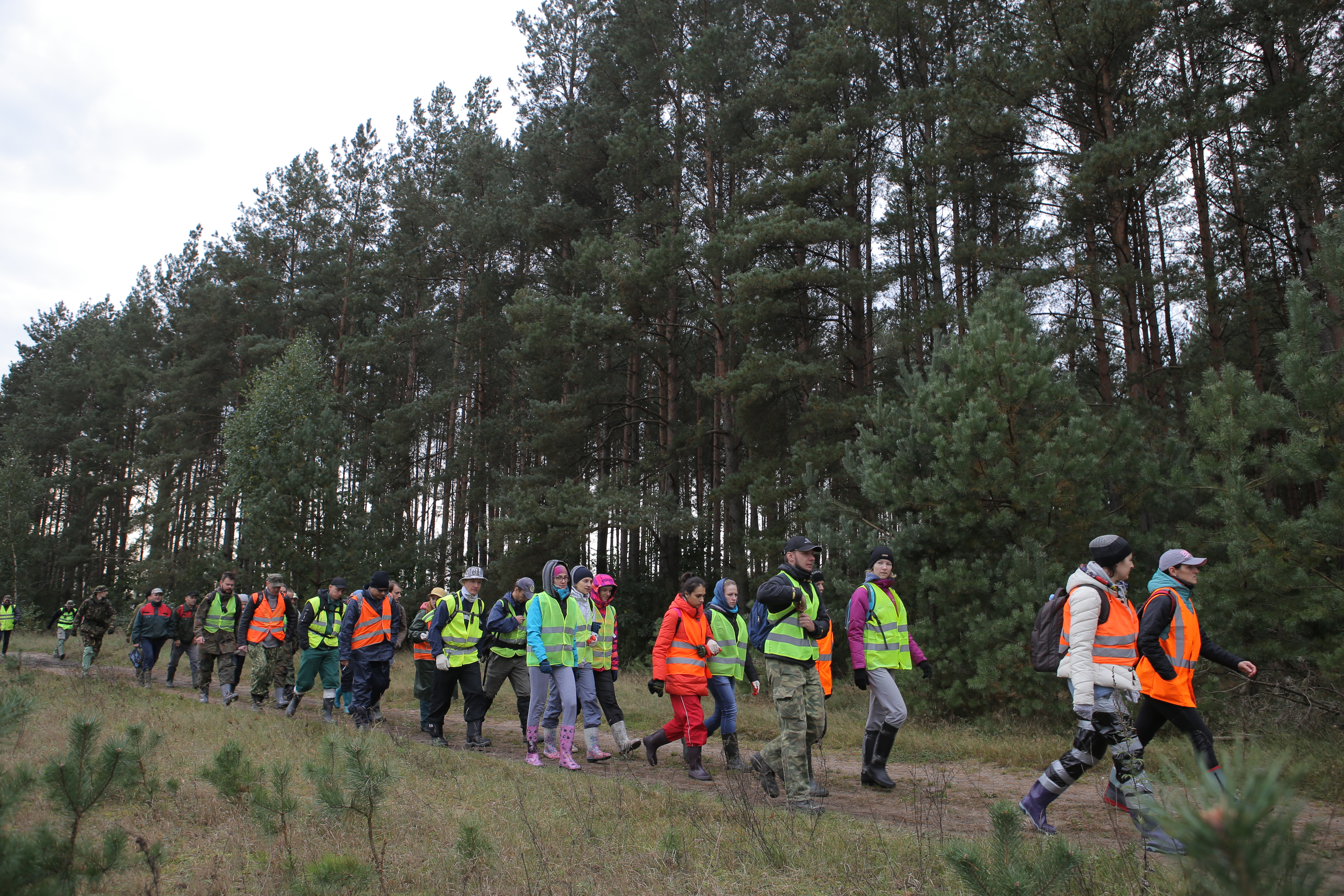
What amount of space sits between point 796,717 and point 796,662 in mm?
391

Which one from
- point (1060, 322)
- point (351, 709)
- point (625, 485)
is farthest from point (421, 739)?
point (1060, 322)

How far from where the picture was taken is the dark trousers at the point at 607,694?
8.70m

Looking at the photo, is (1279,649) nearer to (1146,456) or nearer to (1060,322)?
(1146,456)

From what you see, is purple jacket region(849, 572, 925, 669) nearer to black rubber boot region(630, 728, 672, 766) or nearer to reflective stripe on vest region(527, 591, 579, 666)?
black rubber boot region(630, 728, 672, 766)

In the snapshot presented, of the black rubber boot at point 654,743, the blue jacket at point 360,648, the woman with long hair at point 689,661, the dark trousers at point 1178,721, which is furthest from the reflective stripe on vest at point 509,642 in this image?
the dark trousers at point 1178,721

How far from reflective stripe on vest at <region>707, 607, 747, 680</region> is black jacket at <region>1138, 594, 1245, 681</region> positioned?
11.7 ft

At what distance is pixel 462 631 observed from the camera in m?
9.23

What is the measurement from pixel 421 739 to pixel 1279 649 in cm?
967

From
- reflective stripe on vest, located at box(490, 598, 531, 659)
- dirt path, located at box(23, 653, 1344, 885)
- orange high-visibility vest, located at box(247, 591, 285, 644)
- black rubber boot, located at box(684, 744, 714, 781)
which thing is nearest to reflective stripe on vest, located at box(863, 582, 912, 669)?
dirt path, located at box(23, 653, 1344, 885)

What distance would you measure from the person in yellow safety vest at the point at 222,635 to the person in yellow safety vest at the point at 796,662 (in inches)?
393

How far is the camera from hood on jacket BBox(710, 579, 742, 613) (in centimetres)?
799

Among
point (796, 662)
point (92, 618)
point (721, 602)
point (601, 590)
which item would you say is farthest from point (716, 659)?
point (92, 618)

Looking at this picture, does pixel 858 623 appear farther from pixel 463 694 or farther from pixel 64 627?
pixel 64 627

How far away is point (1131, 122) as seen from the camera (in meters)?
15.5
